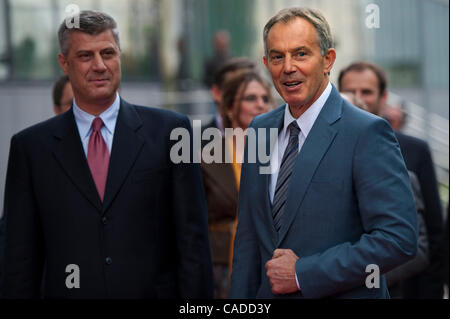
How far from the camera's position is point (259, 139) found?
3182 mm

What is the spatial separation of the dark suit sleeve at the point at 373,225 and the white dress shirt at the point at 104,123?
4.13ft

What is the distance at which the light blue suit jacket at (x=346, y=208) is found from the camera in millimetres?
2686

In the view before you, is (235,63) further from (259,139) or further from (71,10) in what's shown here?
(259,139)

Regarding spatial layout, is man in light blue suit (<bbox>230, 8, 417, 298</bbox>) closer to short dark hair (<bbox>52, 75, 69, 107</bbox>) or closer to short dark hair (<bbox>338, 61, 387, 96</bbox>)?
short dark hair (<bbox>52, 75, 69, 107</bbox>)

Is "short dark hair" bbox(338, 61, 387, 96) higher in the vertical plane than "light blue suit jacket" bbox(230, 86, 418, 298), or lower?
higher

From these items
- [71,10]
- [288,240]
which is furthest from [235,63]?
[288,240]

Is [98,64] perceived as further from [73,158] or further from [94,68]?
[73,158]

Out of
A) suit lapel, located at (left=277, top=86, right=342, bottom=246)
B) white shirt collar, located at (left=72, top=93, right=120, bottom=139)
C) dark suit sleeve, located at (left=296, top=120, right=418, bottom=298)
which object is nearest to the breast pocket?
white shirt collar, located at (left=72, top=93, right=120, bottom=139)

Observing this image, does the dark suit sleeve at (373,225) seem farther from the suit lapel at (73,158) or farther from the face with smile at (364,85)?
the face with smile at (364,85)

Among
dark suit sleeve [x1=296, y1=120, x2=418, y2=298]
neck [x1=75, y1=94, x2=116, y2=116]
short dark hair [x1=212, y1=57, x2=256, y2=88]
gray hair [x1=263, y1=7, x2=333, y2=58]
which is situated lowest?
dark suit sleeve [x1=296, y1=120, x2=418, y2=298]

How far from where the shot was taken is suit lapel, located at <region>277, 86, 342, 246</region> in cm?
282

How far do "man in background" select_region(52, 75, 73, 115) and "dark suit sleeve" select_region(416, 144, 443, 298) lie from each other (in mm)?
2281

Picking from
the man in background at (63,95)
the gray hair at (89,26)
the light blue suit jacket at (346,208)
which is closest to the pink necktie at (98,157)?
the gray hair at (89,26)

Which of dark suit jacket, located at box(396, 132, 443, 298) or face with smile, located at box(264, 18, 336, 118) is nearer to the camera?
face with smile, located at box(264, 18, 336, 118)
